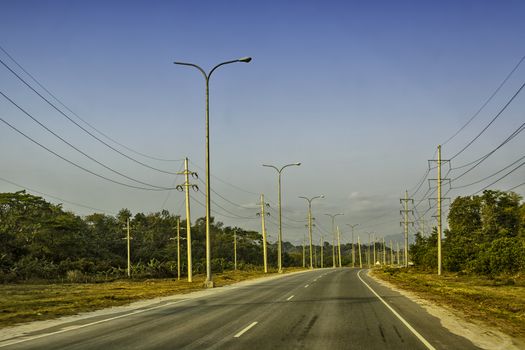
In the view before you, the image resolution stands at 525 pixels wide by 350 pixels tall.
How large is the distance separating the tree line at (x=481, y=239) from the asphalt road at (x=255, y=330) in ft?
89.7

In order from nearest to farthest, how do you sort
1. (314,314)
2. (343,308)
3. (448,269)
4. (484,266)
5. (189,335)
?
(189,335) → (314,314) → (343,308) → (484,266) → (448,269)

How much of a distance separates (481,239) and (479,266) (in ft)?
74.4

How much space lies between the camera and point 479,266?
4378cm

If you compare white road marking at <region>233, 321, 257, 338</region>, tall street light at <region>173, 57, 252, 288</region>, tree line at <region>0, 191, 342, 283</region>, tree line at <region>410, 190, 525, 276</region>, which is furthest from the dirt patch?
tree line at <region>0, 191, 342, 283</region>

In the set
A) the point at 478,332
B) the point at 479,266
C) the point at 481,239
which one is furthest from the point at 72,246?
the point at 478,332

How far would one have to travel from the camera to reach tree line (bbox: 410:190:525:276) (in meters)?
40.6

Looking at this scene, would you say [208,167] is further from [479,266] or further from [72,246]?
[72,246]

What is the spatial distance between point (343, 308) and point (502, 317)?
4.82 meters

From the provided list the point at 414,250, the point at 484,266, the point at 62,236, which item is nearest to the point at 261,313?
the point at 484,266

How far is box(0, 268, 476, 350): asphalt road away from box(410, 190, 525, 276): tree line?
27.3m

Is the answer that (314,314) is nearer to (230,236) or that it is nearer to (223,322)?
(223,322)

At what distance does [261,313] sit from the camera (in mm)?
15047

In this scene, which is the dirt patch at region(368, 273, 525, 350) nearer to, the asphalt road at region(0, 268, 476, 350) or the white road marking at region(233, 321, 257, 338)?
the asphalt road at region(0, 268, 476, 350)

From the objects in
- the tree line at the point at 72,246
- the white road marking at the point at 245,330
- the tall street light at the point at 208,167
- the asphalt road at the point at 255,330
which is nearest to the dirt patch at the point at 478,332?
the asphalt road at the point at 255,330
